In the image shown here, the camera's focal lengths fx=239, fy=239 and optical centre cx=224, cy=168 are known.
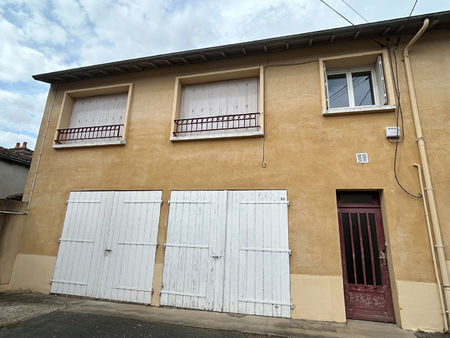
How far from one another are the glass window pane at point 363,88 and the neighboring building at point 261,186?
0.03 meters

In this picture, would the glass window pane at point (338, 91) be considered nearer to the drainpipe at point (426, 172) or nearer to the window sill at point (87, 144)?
the drainpipe at point (426, 172)

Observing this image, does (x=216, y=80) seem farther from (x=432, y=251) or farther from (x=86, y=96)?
(x=432, y=251)

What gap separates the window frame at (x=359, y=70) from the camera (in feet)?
15.7

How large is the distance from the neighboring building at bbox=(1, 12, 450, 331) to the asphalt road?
811 mm

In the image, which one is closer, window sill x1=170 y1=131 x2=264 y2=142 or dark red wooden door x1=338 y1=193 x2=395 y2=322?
dark red wooden door x1=338 y1=193 x2=395 y2=322

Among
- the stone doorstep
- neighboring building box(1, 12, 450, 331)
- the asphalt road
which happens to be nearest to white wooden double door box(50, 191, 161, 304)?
neighboring building box(1, 12, 450, 331)

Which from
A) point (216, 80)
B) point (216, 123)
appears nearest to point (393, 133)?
point (216, 123)

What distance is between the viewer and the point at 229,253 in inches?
184

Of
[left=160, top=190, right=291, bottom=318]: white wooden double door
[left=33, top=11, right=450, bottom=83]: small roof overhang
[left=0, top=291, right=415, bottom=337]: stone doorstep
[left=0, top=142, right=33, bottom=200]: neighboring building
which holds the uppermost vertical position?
[left=33, top=11, right=450, bottom=83]: small roof overhang

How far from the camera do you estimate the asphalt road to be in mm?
3543

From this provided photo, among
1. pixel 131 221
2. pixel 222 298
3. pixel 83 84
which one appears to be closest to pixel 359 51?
pixel 222 298

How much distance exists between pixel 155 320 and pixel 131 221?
2.10m

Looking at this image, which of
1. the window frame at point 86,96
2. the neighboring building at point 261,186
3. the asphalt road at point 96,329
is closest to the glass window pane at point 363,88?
the neighboring building at point 261,186

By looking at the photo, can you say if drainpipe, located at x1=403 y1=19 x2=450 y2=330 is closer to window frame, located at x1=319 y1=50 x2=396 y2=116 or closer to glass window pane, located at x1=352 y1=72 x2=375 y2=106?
window frame, located at x1=319 y1=50 x2=396 y2=116
